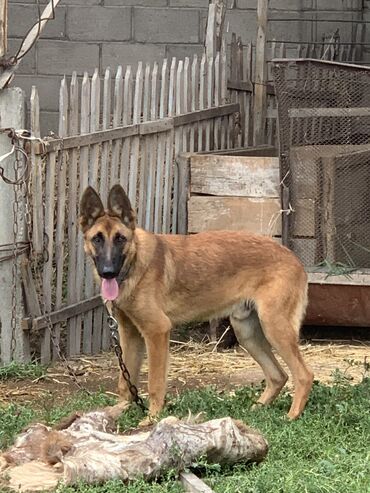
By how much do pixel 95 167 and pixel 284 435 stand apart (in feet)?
10.7

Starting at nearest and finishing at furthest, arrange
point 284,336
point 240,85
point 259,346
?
point 284,336, point 259,346, point 240,85

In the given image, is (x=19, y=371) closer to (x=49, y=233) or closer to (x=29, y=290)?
(x=29, y=290)

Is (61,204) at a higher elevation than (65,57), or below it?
below

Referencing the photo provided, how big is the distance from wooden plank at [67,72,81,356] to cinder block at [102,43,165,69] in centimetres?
482

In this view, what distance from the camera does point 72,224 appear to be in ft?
28.1

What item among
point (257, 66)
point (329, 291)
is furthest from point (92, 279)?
point (257, 66)

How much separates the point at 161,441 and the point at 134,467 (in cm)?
18

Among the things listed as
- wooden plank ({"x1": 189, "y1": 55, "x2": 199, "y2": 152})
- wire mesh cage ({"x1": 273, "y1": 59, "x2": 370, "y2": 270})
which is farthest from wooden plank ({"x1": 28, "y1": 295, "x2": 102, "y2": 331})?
wooden plank ({"x1": 189, "y1": 55, "x2": 199, "y2": 152})

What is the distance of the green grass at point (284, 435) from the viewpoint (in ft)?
16.9

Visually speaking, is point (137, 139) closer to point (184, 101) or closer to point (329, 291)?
point (184, 101)

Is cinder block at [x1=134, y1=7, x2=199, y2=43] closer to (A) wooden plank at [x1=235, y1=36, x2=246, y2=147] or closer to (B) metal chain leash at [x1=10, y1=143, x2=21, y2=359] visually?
(A) wooden plank at [x1=235, y1=36, x2=246, y2=147]

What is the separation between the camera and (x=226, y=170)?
30.8 ft

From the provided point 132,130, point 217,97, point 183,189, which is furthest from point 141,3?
point 132,130

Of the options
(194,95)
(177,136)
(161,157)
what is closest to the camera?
(161,157)
